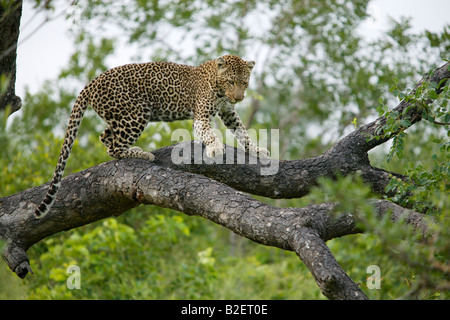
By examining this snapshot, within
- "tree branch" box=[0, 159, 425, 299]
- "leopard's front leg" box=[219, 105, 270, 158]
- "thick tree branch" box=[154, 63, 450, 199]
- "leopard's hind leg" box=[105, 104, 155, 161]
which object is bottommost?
"tree branch" box=[0, 159, 425, 299]

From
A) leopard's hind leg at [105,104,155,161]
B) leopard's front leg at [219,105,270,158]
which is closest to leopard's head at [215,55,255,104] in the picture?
leopard's front leg at [219,105,270,158]

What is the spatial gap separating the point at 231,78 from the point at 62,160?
215 cm

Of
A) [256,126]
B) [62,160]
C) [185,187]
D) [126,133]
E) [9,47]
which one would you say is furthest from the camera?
[256,126]

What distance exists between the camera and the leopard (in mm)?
5891

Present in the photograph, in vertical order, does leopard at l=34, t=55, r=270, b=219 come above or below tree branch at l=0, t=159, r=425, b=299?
above

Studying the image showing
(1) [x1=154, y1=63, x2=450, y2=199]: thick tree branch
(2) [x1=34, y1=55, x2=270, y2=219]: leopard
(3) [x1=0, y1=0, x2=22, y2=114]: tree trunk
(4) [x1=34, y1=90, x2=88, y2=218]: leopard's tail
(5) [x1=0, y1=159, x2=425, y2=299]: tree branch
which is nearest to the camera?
(5) [x1=0, y1=159, x2=425, y2=299]: tree branch

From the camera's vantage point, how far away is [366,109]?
14.5m

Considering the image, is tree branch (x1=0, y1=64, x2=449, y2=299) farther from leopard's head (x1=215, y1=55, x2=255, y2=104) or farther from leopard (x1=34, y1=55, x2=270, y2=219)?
leopard's head (x1=215, y1=55, x2=255, y2=104)

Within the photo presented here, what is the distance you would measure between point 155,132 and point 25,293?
12.7 feet

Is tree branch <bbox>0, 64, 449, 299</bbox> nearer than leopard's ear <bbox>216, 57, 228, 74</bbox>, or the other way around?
tree branch <bbox>0, 64, 449, 299</bbox>

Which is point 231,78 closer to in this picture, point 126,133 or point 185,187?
point 126,133

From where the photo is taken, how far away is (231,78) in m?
6.61

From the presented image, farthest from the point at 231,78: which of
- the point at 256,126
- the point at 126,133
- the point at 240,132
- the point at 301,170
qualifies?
the point at 256,126

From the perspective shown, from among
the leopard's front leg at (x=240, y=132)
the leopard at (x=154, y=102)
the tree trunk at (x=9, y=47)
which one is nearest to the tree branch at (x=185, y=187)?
the leopard at (x=154, y=102)
